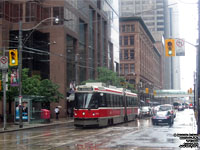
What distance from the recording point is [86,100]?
26.3m

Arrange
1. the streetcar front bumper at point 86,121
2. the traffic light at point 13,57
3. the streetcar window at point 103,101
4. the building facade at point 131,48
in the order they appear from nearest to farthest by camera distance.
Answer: the streetcar front bumper at point 86,121, the streetcar window at point 103,101, the traffic light at point 13,57, the building facade at point 131,48

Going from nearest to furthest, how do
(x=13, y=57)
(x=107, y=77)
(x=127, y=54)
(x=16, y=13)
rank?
(x=13, y=57)
(x=16, y=13)
(x=107, y=77)
(x=127, y=54)

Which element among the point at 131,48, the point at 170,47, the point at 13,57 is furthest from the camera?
the point at 131,48

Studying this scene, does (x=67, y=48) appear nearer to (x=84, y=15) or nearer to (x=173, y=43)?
(x=84, y=15)

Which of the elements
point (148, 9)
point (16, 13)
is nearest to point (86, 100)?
point (16, 13)

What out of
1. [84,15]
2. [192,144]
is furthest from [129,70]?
[192,144]

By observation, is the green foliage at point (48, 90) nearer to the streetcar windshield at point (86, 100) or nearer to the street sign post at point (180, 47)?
the streetcar windshield at point (86, 100)

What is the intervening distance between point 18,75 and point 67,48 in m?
24.7

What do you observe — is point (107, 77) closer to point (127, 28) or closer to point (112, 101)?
point (112, 101)

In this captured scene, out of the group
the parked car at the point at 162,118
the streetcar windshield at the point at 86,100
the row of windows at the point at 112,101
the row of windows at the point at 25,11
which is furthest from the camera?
the row of windows at the point at 25,11

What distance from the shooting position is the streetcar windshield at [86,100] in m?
26.2

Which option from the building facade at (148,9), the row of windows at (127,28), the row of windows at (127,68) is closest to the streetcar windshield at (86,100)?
the row of windows at (127,68)

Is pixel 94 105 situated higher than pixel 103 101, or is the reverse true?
pixel 103 101

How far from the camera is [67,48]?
54250 mm
